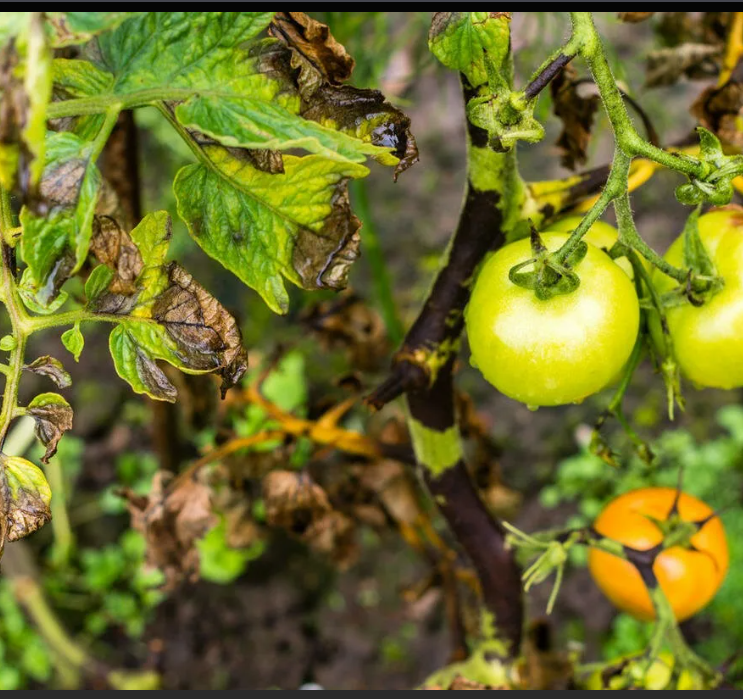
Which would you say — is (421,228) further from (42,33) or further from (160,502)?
(42,33)

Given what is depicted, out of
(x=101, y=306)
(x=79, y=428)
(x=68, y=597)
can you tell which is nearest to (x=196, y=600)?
(x=68, y=597)

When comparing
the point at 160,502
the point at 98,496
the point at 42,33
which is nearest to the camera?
the point at 42,33

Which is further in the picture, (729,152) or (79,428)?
(79,428)

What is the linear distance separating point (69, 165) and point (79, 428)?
4.65ft

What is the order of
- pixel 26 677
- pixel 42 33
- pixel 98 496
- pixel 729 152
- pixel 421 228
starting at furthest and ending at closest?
1. pixel 421 228
2. pixel 98 496
3. pixel 26 677
4. pixel 729 152
5. pixel 42 33

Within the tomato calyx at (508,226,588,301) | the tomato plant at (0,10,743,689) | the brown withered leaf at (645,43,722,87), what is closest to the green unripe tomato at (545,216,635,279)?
the tomato plant at (0,10,743,689)

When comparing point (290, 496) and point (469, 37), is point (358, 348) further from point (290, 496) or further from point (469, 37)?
point (469, 37)

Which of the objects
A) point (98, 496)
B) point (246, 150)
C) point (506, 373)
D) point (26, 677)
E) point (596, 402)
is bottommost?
point (26, 677)

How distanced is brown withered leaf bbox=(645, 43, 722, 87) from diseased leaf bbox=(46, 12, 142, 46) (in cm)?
71

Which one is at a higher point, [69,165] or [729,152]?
[69,165]

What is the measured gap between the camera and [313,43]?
0.45m

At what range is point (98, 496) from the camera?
1604mm

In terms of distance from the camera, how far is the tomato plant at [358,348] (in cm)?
40

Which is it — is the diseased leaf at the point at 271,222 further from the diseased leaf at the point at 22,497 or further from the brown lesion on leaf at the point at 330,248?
the diseased leaf at the point at 22,497
